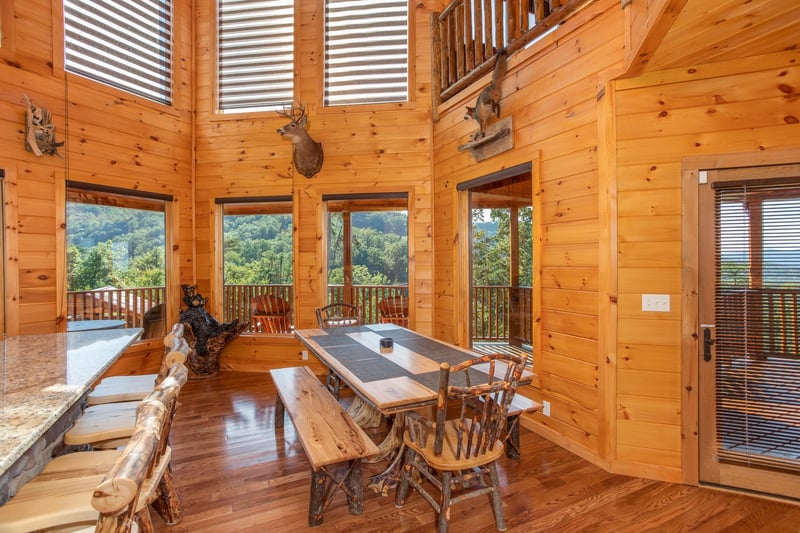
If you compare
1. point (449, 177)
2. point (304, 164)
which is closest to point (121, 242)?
point (304, 164)

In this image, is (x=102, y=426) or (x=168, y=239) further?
(x=168, y=239)

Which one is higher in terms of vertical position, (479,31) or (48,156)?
(479,31)

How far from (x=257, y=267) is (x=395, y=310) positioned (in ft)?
6.48

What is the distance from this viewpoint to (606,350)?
2676 millimetres

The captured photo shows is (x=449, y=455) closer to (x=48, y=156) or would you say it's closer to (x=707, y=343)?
(x=707, y=343)

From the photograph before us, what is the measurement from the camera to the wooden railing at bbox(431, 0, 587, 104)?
3162 mm

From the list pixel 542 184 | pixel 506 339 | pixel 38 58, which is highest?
pixel 38 58

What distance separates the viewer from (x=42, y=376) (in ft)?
5.60

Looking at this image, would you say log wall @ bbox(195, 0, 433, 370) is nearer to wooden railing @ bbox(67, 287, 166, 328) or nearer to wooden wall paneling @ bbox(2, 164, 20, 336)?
wooden railing @ bbox(67, 287, 166, 328)

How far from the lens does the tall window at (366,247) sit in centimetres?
493

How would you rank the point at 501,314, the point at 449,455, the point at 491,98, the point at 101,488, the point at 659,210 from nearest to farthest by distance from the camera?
the point at 101,488, the point at 449,455, the point at 659,210, the point at 491,98, the point at 501,314

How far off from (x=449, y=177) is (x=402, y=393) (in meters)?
3.02

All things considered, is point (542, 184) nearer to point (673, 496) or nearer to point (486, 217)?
point (486, 217)

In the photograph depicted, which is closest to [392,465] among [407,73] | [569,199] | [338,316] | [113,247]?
[569,199]
